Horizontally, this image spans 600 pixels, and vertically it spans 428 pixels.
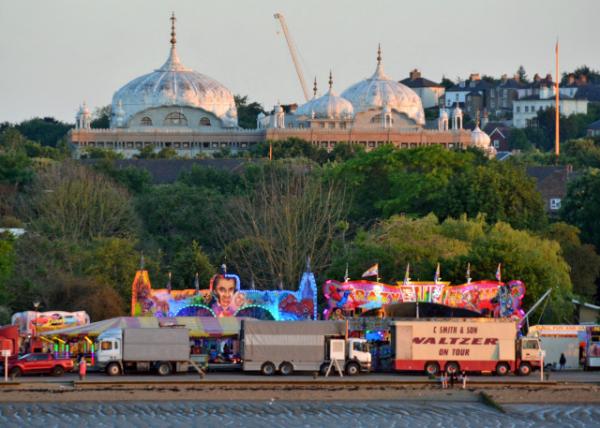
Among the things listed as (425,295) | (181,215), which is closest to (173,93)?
(181,215)

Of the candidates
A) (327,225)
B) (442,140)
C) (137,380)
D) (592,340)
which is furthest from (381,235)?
(442,140)

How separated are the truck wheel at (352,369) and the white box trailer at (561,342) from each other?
21.4 feet

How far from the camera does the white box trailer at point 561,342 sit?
6388 cm

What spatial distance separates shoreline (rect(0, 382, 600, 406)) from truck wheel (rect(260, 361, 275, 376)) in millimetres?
3243

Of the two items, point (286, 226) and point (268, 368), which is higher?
point (286, 226)

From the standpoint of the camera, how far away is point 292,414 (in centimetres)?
5419

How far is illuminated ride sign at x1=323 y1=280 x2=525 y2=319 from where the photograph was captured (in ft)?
222

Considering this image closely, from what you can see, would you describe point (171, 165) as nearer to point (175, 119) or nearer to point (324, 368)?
point (175, 119)

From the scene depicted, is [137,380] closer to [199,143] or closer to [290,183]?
[290,183]

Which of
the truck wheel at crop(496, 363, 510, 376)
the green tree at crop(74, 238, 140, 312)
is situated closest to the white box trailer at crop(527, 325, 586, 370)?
the truck wheel at crop(496, 363, 510, 376)

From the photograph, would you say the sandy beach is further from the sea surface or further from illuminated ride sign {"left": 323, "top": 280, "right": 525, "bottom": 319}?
illuminated ride sign {"left": 323, "top": 280, "right": 525, "bottom": 319}

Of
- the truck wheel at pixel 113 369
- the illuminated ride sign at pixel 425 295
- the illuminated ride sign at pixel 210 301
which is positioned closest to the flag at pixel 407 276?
the illuminated ride sign at pixel 425 295

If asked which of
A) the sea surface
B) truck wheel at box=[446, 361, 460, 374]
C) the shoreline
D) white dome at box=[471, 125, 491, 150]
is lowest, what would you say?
the sea surface

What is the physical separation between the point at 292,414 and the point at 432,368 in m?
7.00
